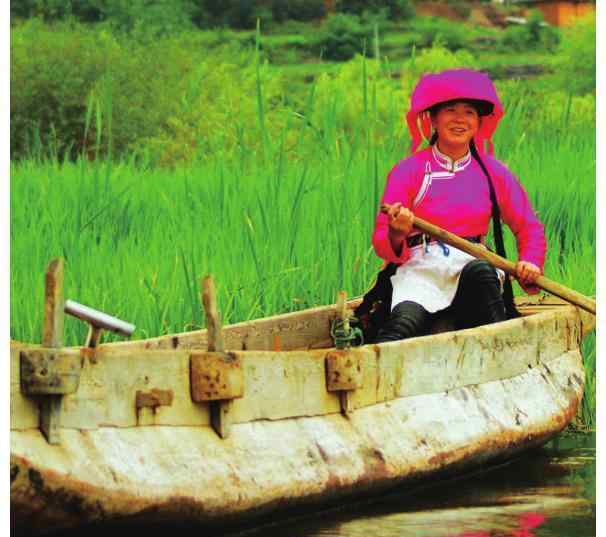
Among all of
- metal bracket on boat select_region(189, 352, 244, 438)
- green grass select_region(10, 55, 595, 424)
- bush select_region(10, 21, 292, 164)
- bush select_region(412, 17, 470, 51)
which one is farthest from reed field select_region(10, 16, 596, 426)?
bush select_region(412, 17, 470, 51)

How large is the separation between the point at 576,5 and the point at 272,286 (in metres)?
41.8

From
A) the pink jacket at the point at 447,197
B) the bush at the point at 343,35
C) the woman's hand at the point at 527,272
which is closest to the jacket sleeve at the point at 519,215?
the pink jacket at the point at 447,197

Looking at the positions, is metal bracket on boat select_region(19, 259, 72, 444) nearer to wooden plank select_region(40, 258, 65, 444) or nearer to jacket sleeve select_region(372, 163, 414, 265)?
wooden plank select_region(40, 258, 65, 444)

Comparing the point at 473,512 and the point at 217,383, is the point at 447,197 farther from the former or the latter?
the point at 217,383

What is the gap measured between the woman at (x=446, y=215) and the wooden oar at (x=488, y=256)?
0.06 metres

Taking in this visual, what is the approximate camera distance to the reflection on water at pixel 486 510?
16.0 ft

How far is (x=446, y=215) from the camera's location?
5.68 meters

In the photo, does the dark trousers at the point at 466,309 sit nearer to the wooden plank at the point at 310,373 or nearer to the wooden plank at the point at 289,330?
the wooden plank at the point at 310,373

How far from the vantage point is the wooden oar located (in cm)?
538

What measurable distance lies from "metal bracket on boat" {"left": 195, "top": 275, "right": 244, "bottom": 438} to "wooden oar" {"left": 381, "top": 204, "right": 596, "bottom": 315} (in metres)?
0.93

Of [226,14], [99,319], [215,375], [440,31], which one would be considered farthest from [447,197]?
[440,31]

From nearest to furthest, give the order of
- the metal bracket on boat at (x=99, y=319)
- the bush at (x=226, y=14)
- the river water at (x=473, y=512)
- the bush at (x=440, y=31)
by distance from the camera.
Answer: the metal bracket on boat at (x=99, y=319), the river water at (x=473, y=512), the bush at (x=226, y=14), the bush at (x=440, y=31)

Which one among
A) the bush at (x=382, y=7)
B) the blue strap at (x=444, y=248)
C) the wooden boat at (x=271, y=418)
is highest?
the bush at (x=382, y=7)

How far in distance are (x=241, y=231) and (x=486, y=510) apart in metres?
2.25
